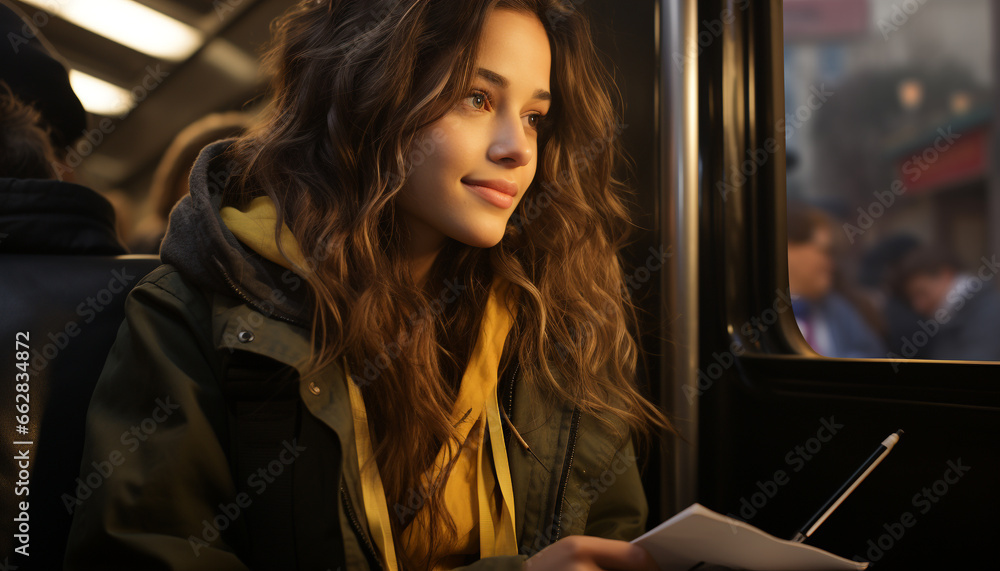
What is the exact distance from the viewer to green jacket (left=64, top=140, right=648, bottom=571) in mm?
941

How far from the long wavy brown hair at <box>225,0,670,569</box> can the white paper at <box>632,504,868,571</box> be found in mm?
408

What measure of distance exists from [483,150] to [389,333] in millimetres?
358

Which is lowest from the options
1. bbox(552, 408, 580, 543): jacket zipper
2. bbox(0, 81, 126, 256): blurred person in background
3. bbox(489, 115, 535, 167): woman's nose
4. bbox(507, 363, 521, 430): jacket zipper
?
bbox(552, 408, 580, 543): jacket zipper

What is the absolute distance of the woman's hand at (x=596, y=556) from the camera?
0.97m

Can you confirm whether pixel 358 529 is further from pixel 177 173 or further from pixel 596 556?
pixel 177 173

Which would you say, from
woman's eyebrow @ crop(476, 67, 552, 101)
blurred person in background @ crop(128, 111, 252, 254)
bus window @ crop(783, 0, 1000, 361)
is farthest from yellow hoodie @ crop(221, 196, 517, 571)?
bus window @ crop(783, 0, 1000, 361)

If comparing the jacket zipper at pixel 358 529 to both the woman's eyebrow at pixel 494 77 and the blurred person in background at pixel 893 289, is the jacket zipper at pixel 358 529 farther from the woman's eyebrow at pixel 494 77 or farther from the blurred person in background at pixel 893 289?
the blurred person in background at pixel 893 289

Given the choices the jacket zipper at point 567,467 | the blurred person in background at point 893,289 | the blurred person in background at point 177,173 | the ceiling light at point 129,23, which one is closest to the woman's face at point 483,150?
the jacket zipper at point 567,467

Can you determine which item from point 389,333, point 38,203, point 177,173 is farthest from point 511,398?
point 177,173

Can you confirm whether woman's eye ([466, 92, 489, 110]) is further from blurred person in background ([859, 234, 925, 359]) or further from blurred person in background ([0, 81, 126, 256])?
blurred person in background ([859, 234, 925, 359])

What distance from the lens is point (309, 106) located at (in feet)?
3.98

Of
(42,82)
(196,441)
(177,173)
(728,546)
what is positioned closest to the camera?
(728,546)

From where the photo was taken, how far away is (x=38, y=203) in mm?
1226

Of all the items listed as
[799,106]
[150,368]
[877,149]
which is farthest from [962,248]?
[150,368]
